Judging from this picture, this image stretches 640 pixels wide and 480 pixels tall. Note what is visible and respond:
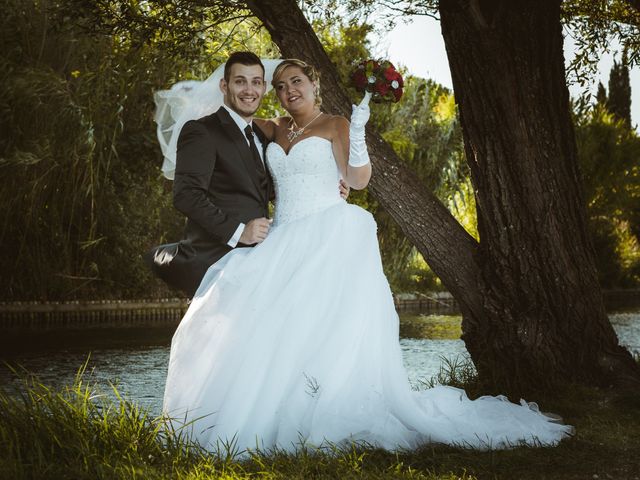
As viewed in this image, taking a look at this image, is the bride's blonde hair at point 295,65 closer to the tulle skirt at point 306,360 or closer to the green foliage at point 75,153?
the tulle skirt at point 306,360

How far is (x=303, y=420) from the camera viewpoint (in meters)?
3.51

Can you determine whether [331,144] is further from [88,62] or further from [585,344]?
[88,62]

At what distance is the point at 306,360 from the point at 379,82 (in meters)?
1.43

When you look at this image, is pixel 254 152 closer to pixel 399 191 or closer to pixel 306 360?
pixel 306 360

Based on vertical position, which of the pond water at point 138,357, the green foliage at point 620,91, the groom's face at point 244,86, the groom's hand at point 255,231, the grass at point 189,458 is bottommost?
the pond water at point 138,357

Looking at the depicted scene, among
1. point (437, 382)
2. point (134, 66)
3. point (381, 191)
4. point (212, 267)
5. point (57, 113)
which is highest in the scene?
point (134, 66)

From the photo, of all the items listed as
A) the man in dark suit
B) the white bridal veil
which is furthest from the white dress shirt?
the white bridal veil

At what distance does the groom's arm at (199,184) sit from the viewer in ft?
11.9

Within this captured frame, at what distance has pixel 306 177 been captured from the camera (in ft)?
12.8

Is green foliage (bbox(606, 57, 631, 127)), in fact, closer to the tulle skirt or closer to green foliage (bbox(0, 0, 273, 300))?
green foliage (bbox(0, 0, 273, 300))

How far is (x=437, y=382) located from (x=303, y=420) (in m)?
2.30

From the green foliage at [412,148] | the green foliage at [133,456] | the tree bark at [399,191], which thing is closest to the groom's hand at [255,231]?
the green foliage at [133,456]

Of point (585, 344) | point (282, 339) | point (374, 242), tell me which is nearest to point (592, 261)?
point (585, 344)

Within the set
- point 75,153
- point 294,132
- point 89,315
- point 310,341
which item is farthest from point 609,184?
point 310,341
